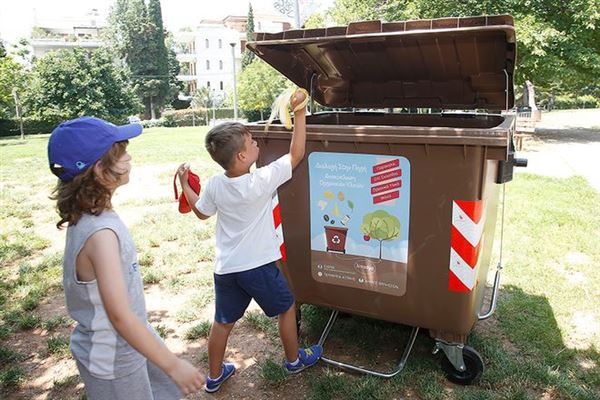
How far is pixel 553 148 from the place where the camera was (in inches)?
549

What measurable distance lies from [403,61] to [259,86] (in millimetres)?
35601

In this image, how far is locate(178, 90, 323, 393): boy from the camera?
8.07ft

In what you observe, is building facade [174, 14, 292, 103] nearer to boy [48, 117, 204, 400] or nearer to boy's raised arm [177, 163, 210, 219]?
boy's raised arm [177, 163, 210, 219]

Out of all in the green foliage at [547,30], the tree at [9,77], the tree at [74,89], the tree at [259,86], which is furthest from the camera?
the tree at [259,86]

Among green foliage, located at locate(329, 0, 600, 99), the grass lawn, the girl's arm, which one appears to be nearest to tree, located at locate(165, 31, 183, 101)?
green foliage, located at locate(329, 0, 600, 99)

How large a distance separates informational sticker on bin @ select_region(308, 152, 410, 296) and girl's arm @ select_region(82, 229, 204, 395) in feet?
4.55

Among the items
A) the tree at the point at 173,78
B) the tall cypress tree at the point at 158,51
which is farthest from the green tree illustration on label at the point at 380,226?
the tree at the point at 173,78

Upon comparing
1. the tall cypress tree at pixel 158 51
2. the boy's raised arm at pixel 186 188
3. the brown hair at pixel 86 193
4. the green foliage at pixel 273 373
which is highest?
the tall cypress tree at pixel 158 51

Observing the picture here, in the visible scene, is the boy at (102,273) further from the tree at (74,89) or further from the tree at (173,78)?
the tree at (173,78)

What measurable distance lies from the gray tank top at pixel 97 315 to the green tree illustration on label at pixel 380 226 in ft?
4.47

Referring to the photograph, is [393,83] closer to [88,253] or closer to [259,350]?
[259,350]

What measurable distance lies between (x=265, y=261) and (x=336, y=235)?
488mm

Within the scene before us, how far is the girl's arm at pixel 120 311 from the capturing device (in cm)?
156

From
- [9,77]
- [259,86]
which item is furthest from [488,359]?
[259,86]
